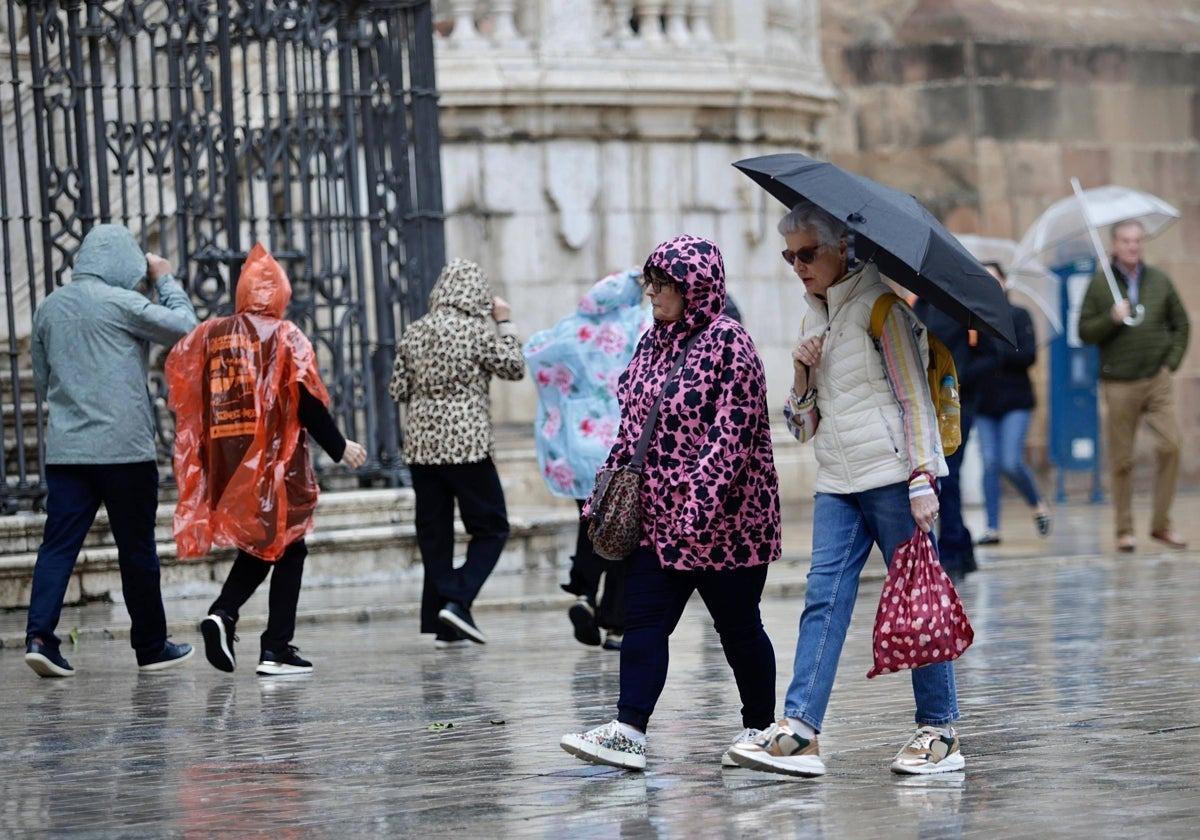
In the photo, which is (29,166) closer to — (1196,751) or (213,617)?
(213,617)

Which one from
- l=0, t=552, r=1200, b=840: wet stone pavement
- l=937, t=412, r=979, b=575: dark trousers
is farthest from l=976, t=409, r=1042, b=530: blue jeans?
l=0, t=552, r=1200, b=840: wet stone pavement

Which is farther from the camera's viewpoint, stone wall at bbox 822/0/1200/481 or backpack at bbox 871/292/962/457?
stone wall at bbox 822/0/1200/481

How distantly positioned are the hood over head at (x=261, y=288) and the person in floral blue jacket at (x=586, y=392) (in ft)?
4.41

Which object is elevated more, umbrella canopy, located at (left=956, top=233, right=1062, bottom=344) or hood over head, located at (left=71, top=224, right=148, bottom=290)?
hood over head, located at (left=71, top=224, right=148, bottom=290)

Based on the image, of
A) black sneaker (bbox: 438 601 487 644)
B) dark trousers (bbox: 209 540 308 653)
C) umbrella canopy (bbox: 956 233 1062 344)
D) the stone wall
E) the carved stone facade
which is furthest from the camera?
the stone wall

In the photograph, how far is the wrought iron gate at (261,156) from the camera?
12.9 metres

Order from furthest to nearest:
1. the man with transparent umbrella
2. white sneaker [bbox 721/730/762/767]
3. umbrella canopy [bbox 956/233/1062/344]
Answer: umbrella canopy [bbox 956/233/1062/344], the man with transparent umbrella, white sneaker [bbox 721/730/762/767]

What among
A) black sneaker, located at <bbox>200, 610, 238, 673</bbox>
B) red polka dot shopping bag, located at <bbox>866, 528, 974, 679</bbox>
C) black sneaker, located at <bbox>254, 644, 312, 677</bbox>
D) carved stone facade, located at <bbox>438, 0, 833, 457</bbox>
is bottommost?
black sneaker, located at <bbox>254, 644, 312, 677</bbox>

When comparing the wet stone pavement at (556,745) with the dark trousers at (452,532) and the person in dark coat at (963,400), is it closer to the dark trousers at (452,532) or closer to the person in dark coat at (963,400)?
the dark trousers at (452,532)

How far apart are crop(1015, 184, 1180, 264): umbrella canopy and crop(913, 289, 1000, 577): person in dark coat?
117 inches

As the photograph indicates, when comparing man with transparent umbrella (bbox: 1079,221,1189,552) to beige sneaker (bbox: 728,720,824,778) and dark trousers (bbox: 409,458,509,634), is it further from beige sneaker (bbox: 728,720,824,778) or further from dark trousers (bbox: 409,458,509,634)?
beige sneaker (bbox: 728,720,824,778)

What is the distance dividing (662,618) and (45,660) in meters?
3.55

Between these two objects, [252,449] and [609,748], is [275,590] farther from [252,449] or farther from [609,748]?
[609,748]

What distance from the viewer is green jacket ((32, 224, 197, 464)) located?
32.2 ft
